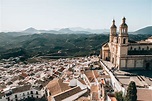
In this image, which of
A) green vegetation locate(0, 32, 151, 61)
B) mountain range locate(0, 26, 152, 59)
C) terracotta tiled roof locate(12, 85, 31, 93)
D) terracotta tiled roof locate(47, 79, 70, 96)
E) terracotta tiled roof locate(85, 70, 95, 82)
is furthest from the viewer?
mountain range locate(0, 26, 152, 59)

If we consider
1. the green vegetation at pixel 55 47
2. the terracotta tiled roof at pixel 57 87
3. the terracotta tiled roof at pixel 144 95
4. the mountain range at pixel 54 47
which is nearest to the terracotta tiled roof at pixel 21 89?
the terracotta tiled roof at pixel 57 87

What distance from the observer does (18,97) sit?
80.5ft

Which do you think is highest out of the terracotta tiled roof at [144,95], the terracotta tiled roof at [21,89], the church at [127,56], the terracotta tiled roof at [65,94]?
the church at [127,56]

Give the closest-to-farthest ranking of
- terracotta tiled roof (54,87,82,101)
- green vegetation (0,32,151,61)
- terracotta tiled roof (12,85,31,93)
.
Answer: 1. terracotta tiled roof (54,87,82,101)
2. terracotta tiled roof (12,85,31,93)
3. green vegetation (0,32,151,61)

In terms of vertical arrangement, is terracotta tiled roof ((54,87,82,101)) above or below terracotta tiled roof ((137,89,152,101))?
below

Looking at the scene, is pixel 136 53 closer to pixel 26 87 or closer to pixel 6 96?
pixel 26 87

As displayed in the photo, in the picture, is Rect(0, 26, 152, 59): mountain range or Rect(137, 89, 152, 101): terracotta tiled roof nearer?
Rect(137, 89, 152, 101): terracotta tiled roof

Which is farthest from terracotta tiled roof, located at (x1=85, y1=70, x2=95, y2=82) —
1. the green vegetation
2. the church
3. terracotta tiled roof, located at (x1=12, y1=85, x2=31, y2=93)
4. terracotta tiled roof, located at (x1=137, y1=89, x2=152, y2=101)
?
the green vegetation

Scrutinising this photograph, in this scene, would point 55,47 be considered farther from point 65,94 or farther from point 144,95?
point 144,95

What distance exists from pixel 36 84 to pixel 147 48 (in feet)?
58.8

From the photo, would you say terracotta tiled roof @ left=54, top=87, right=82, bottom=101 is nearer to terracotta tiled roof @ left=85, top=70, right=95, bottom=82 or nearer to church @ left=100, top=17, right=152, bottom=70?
terracotta tiled roof @ left=85, top=70, right=95, bottom=82

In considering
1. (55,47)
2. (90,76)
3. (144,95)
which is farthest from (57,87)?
(55,47)

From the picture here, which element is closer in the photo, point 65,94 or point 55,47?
point 65,94

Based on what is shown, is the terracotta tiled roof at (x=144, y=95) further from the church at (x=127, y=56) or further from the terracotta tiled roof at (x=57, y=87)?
the terracotta tiled roof at (x=57, y=87)
